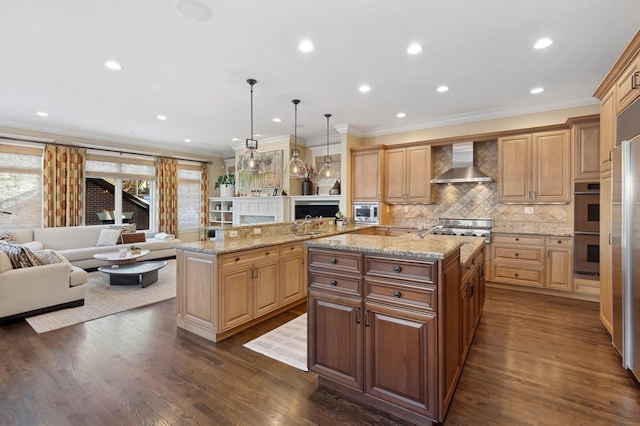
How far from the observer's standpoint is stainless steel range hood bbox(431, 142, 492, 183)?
5259 mm

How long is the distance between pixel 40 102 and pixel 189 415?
5344 millimetres

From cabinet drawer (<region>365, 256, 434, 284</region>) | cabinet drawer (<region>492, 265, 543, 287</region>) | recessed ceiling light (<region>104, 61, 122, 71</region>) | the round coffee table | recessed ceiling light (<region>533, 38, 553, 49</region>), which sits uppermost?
recessed ceiling light (<region>104, 61, 122, 71</region>)

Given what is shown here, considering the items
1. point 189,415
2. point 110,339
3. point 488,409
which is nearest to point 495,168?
point 488,409

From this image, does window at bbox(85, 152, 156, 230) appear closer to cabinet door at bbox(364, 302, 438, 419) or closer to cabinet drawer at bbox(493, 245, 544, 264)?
cabinet door at bbox(364, 302, 438, 419)

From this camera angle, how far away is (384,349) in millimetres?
1974

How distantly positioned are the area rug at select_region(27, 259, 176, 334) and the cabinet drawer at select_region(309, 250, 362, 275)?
309 centimetres

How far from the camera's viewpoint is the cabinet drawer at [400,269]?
72.1 inches

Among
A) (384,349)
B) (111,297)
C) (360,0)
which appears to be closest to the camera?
(384,349)

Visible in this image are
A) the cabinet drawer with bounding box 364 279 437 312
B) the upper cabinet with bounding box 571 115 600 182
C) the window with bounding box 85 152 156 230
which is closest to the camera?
the cabinet drawer with bounding box 364 279 437 312

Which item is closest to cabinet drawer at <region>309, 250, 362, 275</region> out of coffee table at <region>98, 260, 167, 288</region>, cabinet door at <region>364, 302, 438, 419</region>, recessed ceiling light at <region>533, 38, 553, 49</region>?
cabinet door at <region>364, 302, 438, 419</region>

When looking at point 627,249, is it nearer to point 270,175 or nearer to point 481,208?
point 481,208

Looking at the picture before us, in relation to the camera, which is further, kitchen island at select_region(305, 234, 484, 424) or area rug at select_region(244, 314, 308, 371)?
area rug at select_region(244, 314, 308, 371)

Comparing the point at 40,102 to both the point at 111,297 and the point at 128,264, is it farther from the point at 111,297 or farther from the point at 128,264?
the point at 111,297

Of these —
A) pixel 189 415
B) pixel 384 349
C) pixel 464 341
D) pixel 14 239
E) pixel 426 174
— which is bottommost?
pixel 189 415
